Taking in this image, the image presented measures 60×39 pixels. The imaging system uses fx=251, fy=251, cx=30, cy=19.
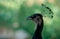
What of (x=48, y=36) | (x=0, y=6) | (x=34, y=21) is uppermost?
(x=0, y=6)

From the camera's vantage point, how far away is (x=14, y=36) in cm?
238

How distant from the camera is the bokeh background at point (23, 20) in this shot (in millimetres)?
2383

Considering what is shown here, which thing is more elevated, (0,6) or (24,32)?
(0,6)

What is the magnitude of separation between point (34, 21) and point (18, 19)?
0.16 metres

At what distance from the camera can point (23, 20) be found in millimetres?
2393

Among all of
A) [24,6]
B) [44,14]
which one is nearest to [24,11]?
[24,6]

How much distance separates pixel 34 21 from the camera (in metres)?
2.36

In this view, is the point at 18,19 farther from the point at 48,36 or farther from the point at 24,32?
the point at 48,36

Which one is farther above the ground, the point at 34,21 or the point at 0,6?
the point at 0,6

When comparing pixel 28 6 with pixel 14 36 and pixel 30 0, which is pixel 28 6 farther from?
pixel 14 36

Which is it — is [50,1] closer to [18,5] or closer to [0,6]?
[18,5]

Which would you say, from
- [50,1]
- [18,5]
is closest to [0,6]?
[18,5]

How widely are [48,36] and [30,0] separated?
0.39 m

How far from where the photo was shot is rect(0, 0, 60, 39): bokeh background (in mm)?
2383
